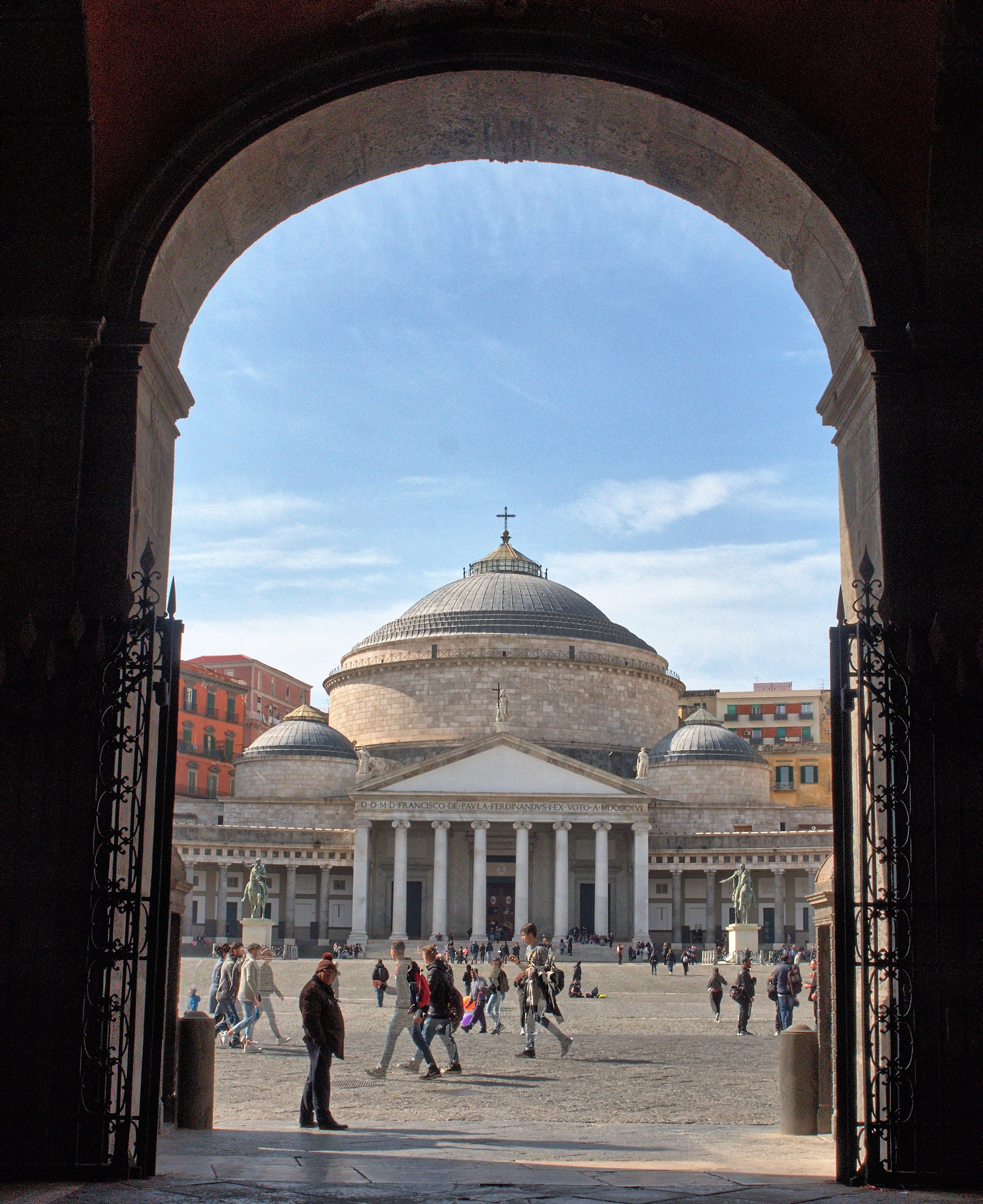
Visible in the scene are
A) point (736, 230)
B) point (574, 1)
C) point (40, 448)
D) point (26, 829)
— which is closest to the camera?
point (26, 829)

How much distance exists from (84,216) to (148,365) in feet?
3.06

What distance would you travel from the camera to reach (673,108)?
8.79 meters

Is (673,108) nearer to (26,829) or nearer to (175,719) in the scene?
(175,719)

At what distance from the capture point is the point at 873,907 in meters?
7.46

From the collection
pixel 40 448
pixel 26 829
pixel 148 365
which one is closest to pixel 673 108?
pixel 148 365

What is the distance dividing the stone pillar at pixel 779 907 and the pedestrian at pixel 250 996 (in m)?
50.3

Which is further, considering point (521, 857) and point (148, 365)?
point (521, 857)

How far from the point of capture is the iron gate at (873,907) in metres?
7.41

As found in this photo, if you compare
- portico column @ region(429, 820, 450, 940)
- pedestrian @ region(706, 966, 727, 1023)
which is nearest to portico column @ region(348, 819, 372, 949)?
portico column @ region(429, 820, 450, 940)

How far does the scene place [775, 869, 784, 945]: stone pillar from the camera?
65.1 metres

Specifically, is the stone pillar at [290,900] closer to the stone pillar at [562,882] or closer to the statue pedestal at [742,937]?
the stone pillar at [562,882]

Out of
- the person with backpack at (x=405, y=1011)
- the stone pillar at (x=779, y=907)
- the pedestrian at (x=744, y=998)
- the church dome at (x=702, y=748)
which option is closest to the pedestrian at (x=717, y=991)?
the pedestrian at (x=744, y=998)

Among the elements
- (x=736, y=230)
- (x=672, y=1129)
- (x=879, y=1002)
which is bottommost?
(x=672, y=1129)

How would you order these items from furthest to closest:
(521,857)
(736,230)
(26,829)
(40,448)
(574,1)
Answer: (521,857), (736,230), (574,1), (40,448), (26,829)
